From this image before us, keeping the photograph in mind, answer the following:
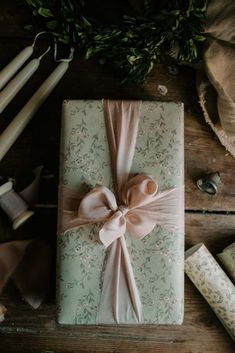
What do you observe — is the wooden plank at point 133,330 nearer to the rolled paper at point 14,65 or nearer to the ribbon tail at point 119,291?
the ribbon tail at point 119,291

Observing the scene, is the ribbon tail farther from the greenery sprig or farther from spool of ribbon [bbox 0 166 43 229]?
the greenery sprig

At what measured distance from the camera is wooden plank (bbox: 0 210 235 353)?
0.92 meters

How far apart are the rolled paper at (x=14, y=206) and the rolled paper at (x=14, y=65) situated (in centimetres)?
17

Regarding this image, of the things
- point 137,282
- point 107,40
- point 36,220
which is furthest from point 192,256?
point 107,40

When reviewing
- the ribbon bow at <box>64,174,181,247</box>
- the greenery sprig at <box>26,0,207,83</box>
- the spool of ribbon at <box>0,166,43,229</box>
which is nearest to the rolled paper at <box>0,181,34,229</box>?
the spool of ribbon at <box>0,166,43,229</box>

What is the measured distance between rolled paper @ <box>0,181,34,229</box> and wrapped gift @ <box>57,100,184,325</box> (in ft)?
0.26

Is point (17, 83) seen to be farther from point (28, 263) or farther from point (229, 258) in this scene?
point (229, 258)

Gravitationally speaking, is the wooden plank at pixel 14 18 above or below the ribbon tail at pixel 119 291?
above

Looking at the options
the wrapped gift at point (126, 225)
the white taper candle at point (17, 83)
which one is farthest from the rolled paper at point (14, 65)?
the wrapped gift at point (126, 225)

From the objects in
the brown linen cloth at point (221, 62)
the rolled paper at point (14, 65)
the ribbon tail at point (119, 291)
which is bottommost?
the ribbon tail at point (119, 291)

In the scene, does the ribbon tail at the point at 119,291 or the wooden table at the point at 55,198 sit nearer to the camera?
the ribbon tail at the point at 119,291

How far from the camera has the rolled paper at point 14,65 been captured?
0.89 meters

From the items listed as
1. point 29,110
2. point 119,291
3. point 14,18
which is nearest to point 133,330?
point 119,291

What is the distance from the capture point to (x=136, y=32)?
0.83 meters
